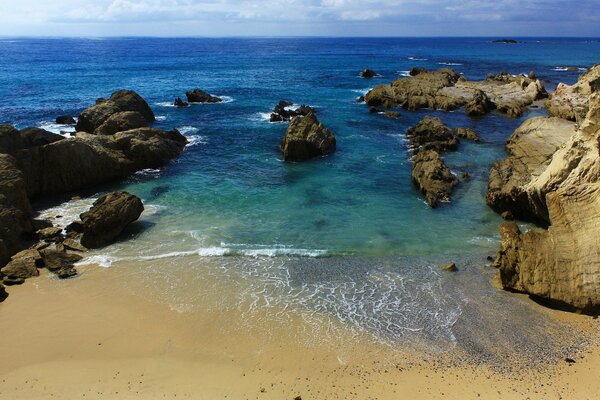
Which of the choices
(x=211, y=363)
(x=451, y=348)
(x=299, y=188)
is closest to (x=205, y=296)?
(x=211, y=363)

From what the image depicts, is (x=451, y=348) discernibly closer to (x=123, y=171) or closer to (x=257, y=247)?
(x=257, y=247)

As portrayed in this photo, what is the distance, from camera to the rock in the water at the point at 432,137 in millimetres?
39172

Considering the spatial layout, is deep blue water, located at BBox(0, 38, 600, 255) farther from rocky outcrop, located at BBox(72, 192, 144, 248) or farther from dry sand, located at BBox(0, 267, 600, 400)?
dry sand, located at BBox(0, 267, 600, 400)

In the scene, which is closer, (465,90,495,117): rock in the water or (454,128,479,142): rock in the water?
(454,128,479,142): rock in the water

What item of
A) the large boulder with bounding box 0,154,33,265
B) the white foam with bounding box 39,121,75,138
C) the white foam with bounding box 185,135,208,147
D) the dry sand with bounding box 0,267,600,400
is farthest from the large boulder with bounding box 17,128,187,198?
the dry sand with bounding box 0,267,600,400

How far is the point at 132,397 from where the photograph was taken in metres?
13.7

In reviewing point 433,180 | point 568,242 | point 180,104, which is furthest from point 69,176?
point 180,104

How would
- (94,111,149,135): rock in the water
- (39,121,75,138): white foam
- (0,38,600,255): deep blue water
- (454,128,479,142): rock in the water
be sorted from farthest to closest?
(39,121,75,138): white foam → (454,128,479,142): rock in the water → (94,111,149,135): rock in the water → (0,38,600,255): deep blue water

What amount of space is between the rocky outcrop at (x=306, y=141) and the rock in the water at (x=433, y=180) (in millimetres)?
9097

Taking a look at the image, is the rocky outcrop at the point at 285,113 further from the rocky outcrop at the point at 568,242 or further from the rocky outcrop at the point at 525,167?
the rocky outcrop at the point at 568,242

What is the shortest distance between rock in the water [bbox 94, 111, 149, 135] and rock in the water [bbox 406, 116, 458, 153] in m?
26.4

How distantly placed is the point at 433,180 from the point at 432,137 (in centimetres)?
1225

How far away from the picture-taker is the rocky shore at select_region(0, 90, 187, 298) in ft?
70.7

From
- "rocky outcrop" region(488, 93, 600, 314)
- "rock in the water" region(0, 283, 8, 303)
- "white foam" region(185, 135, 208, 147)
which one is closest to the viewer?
"rocky outcrop" region(488, 93, 600, 314)
